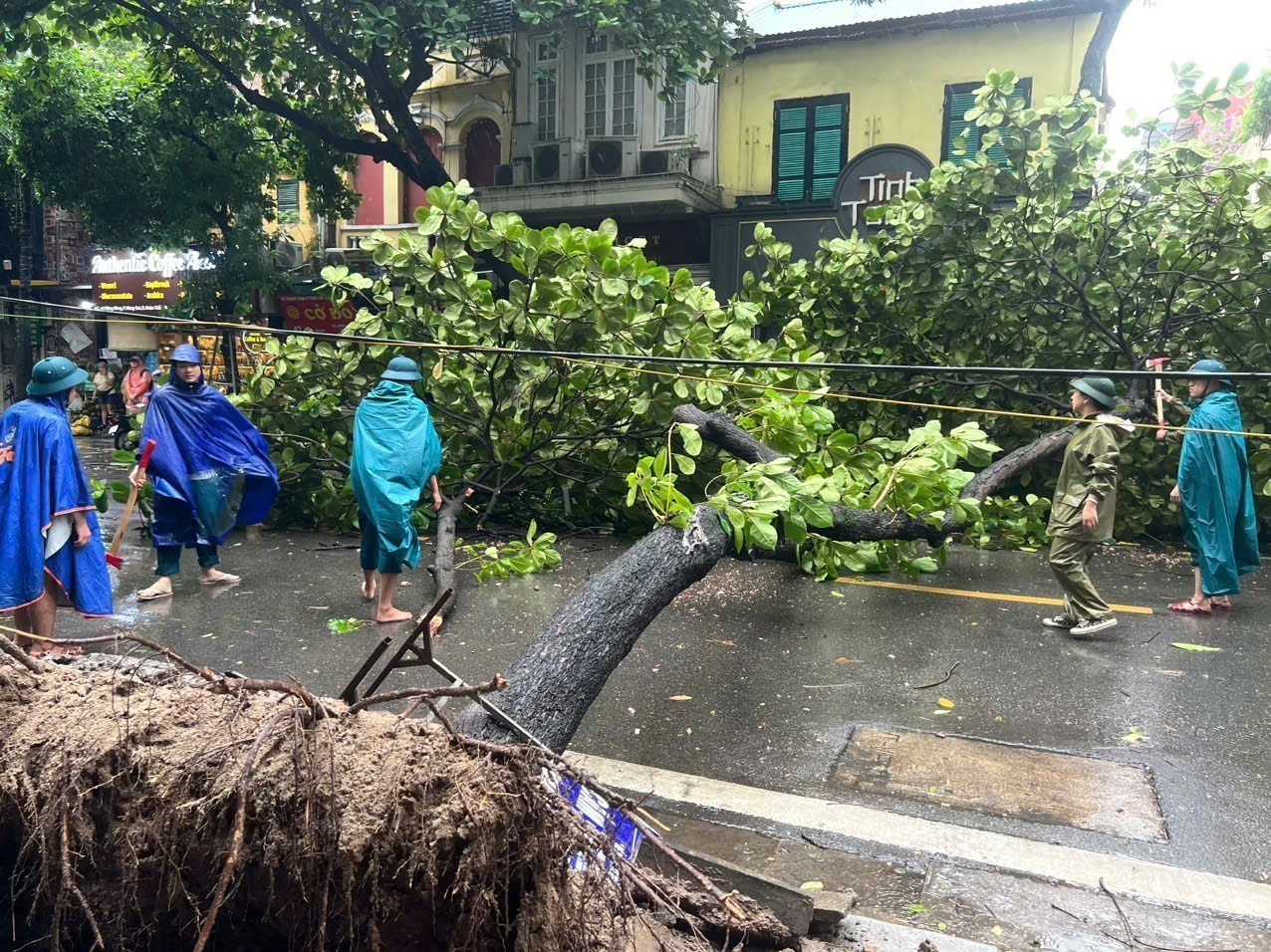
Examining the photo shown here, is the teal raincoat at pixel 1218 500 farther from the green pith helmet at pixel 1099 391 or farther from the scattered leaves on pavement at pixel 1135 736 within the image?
the scattered leaves on pavement at pixel 1135 736

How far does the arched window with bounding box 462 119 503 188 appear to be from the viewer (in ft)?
Result: 62.7

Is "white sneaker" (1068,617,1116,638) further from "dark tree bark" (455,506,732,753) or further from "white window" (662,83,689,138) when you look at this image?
"white window" (662,83,689,138)

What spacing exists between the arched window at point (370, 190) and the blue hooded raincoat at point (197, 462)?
48.9 feet

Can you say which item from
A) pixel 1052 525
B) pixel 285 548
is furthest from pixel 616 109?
pixel 1052 525

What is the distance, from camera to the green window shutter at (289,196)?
22578 millimetres

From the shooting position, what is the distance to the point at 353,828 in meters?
2.09

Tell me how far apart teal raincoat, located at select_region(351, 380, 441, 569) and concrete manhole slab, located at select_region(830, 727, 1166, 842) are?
9.72 feet

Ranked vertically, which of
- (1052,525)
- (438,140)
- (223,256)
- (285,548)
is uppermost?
(438,140)

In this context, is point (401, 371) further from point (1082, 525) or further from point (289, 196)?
point (289, 196)

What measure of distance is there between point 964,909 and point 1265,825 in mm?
1389

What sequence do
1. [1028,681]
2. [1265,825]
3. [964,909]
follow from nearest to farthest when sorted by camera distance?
1. [964,909]
2. [1265,825]
3. [1028,681]

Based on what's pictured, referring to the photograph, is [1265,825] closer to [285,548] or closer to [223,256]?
[285,548]

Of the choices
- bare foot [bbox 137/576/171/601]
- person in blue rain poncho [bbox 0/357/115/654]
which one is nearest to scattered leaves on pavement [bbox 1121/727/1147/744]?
person in blue rain poncho [bbox 0/357/115/654]

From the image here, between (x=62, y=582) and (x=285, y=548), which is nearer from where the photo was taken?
(x=62, y=582)
